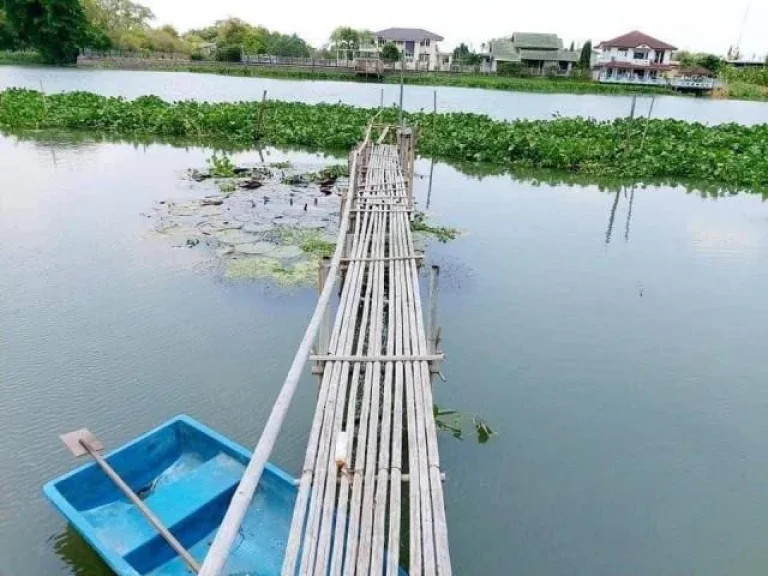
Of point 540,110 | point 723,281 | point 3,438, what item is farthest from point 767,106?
point 3,438

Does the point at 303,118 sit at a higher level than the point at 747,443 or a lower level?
higher

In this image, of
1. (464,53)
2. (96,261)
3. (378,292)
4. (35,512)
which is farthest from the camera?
(464,53)

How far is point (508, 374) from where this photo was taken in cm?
641

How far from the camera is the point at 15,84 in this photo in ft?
97.7

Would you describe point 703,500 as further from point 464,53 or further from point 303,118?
point 464,53

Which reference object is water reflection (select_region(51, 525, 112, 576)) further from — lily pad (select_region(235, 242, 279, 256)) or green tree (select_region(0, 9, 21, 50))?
green tree (select_region(0, 9, 21, 50))

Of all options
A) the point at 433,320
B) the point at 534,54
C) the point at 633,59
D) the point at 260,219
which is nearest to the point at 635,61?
the point at 633,59

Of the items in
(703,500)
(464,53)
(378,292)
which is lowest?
(703,500)

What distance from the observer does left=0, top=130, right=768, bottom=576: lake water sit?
14.6ft

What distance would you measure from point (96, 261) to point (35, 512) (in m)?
5.18

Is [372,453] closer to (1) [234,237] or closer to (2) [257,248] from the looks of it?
(2) [257,248]

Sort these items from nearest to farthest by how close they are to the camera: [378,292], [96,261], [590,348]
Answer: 1. [378,292]
2. [590,348]
3. [96,261]

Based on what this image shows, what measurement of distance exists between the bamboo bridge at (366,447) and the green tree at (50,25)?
1787 inches

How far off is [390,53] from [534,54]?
1203cm
